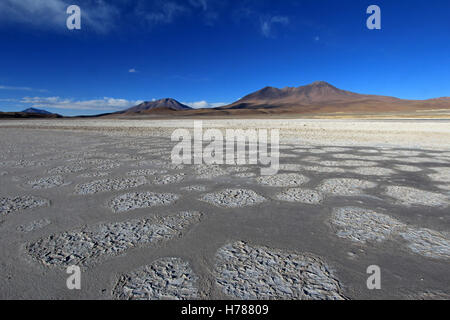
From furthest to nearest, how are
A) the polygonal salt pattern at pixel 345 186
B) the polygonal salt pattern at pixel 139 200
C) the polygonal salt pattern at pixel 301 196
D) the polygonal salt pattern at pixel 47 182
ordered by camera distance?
the polygonal salt pattern at pixel 47 182, the polygonal salt pattern at pixel 345 186, the polygonal salt pattern at pixel 301 196, the polygonal salt pattern at pixel 139 200

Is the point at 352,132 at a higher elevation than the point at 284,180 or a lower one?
higher

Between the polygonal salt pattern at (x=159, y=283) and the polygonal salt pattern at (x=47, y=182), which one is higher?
the polygonal salt pattern at (x=47, y=182)

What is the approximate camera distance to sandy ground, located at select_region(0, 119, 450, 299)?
1.43 metres

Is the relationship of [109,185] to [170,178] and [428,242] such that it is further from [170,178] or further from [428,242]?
[428,242]

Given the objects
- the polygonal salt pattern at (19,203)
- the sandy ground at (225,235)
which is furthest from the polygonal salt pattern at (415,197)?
the polygonal salt pattern at (19,203)

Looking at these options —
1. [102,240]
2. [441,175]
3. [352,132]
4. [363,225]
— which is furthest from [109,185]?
[352,132]

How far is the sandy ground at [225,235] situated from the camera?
143 centimetres

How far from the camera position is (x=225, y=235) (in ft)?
6.74

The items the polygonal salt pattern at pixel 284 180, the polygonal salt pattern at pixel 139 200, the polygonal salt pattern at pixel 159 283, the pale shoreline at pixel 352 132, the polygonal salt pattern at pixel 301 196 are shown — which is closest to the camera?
the polygonal salt pattern at pixel 159 283

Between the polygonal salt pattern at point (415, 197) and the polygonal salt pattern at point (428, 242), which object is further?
the polygonal salt pattern at point (415, 197)

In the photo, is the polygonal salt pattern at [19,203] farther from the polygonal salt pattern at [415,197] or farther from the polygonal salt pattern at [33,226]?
the polygonal salt pattern at [415,197]

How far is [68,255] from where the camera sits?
172 centimetres
